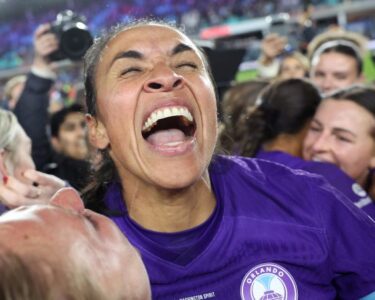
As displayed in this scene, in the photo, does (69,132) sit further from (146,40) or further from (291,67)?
(146,40)

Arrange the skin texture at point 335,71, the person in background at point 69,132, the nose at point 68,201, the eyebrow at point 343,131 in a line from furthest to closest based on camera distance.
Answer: the person in background at point 69,132, the skin texture at point 335,71, the eyebrow at point 343,131, the nose at point 68,201

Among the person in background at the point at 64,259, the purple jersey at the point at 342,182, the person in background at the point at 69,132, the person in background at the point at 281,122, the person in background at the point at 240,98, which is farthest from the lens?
the person in background at the point at 69,132

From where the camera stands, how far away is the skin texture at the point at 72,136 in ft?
13.5

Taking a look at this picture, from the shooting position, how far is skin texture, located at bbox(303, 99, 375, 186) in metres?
2.32

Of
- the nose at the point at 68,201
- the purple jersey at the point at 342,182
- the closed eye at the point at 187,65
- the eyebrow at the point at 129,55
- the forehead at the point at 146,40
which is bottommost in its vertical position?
the purple jersey at the point at 342,182

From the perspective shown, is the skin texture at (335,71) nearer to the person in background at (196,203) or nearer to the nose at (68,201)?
the person in background at (196,203)

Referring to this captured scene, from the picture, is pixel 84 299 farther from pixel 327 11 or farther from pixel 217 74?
pixel 327 11

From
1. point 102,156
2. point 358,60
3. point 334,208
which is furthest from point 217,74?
point 334,208

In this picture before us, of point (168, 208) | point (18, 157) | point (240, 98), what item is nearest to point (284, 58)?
point (240, 98)

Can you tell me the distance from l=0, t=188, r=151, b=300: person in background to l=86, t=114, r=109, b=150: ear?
0.99 meters

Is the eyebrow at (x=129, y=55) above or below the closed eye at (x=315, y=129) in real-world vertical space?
above

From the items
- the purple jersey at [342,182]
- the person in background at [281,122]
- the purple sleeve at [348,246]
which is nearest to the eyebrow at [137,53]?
the purple sleeve at [348,246]

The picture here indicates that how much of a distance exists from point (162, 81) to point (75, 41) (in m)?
1.33

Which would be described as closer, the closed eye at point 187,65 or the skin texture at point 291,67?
the closed eye at point 187,65
